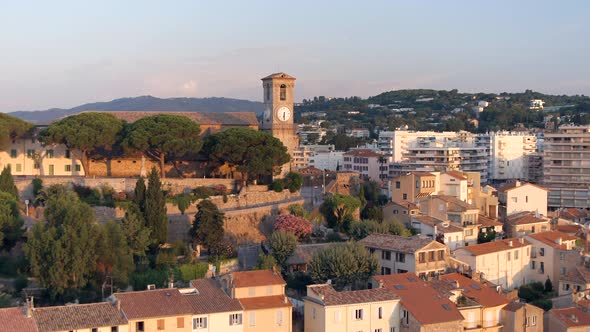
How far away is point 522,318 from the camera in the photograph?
34.2 m

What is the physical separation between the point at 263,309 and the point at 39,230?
31.7ft

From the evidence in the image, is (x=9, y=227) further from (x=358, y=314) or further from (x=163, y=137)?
(x=358, y=314)

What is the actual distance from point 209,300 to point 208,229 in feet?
28.1

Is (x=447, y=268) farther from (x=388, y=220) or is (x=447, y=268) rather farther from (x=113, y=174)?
(x=113, y=174)

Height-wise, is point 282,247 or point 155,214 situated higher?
point 155,214

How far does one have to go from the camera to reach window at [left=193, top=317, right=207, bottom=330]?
2958 centimetres

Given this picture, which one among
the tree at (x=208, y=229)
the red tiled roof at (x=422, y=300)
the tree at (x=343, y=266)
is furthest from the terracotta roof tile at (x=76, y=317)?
the red tiled roof at (x=422, y=300)

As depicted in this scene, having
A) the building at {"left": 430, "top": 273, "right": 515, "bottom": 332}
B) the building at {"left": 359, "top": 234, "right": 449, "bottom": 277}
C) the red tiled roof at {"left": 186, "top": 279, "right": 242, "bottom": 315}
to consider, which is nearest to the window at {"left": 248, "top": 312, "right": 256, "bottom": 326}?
the red tiled roof at {"left": 186, "top": 279, "right": 242, "bottom": 315}

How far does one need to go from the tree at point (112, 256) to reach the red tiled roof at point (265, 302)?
5.67m

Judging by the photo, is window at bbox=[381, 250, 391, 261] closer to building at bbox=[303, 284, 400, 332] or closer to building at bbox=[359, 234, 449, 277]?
building at bbox=[359, 234, 449, 277]

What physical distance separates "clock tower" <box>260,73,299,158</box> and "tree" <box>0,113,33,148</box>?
46.1 feet

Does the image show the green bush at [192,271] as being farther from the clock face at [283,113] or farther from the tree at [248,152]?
the clock face at [283,113]

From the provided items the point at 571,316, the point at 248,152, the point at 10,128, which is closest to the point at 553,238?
the point at 571,316

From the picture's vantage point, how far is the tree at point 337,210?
45594 millimetres
